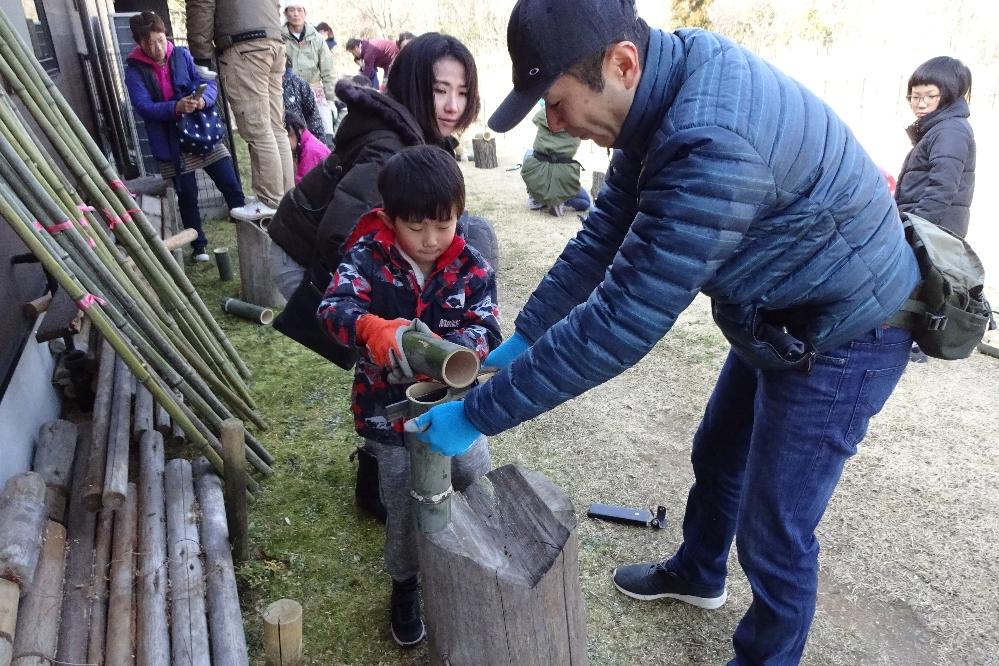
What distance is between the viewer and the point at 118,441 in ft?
8.42

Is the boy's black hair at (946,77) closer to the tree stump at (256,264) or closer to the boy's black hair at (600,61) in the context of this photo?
the boy's black hair at (600,61)

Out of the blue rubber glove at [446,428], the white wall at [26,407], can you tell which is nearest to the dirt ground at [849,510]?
the blue rubber glove at [446,428]

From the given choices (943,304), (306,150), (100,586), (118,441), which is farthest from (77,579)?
(306,150)

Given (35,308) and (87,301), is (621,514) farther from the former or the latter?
(35,308)

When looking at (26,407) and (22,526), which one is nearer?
(22,526)

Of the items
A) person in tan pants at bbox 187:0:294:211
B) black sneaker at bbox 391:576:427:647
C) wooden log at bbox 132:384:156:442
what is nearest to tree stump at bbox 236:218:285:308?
person in tan pants at bbox 187:0:294:211

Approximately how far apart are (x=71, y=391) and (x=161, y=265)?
840 millimetres

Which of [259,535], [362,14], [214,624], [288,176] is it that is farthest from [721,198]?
[362,14]

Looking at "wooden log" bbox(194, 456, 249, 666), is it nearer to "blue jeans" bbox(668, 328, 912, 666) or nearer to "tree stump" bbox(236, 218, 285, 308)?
"blue jeans" bbox(668, 328, 912, 666)

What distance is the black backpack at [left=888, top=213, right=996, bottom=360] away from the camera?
68.3 inches

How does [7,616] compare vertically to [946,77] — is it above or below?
below

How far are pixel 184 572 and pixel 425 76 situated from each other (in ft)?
5.98

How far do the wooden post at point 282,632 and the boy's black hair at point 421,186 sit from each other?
105 centimetres

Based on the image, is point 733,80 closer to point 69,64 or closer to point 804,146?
point 804,146
